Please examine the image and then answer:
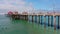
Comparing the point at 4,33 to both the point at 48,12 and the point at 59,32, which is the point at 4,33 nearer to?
the point at 59,32

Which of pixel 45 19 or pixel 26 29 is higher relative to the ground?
pixel 45 19

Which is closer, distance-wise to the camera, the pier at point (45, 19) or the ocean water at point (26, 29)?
the ocean water at point (26, 29)

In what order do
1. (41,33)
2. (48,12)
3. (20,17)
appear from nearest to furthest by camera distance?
(41,33) → (48,12) → (20,17)

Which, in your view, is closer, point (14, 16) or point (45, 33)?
point (45, 33)

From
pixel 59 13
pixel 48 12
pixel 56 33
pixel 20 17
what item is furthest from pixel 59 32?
pixel 20 17

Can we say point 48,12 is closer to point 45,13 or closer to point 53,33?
point 45,13

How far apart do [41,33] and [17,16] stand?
35169mm

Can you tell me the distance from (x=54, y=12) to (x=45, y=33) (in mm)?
4740

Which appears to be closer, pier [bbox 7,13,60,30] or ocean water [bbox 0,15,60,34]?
ocean water [bbox 0,15,60,34]

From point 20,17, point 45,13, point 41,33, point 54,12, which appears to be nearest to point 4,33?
point 41,33

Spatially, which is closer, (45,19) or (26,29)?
(26,29)

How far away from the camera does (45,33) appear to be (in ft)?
58.5

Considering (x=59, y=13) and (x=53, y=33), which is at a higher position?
(x=59, y=13)

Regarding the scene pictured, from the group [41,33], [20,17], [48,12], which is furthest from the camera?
[20,17]
